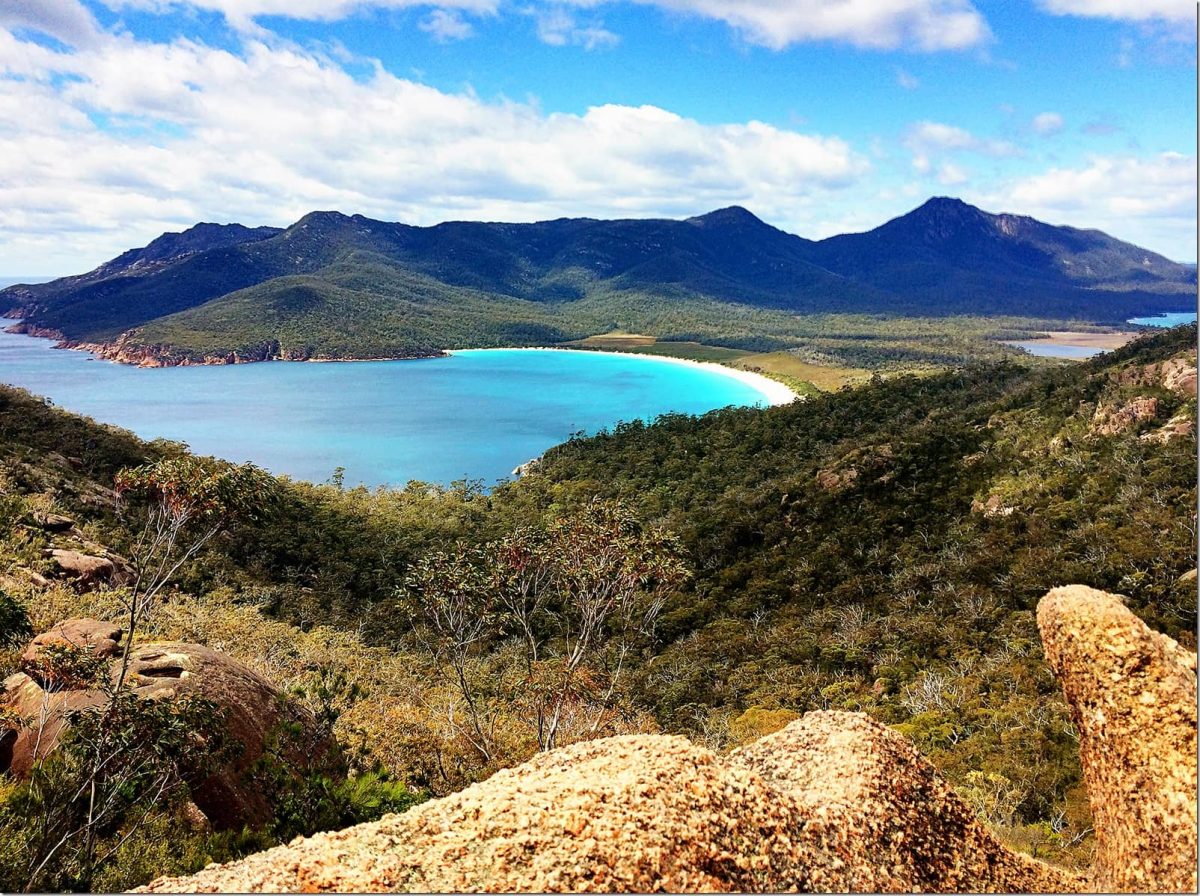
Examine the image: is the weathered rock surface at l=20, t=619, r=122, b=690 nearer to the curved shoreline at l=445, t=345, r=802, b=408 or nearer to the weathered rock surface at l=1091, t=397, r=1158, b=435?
the weathered rock surface at l=1091, t=397, r=1158, b=435

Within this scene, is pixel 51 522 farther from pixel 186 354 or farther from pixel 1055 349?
pixel 1055 349

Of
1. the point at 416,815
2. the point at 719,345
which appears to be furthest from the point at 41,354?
the point at 416,815

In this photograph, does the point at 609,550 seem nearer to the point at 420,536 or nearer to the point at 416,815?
the point at 416,815

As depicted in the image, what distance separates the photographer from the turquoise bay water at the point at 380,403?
76125mm

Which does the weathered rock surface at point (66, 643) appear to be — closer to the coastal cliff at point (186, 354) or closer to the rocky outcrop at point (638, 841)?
the rocky outcrop at point (638, 841)

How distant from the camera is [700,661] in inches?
1094

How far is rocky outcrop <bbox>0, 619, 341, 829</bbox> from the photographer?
417 inches

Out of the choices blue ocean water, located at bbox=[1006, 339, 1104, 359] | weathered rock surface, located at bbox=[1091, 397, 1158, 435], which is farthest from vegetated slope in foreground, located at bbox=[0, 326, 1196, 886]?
blue ocean water, located at bbox=[1006, 339, 1104, 359]

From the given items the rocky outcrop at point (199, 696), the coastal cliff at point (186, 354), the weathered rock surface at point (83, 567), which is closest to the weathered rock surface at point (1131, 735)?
the rocky outcrop at point (199, 696)

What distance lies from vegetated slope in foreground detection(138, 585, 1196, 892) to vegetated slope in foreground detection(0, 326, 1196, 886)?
16.8ft

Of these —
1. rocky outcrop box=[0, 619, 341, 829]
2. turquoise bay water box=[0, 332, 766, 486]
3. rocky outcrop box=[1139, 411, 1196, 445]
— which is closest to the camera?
rocky outcrop box=[0, 619, 341, 829]

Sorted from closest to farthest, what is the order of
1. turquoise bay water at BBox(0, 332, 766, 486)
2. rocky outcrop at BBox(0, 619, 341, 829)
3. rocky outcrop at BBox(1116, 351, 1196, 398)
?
rocky outcrop at BBox(0, 619, 341, 829)
rocky outcrop at BBox(1116, 351, 1196, 398)
turquoise bay water at BBox(0, 332, 766, 486)

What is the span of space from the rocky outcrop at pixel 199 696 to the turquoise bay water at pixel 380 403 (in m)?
53.6

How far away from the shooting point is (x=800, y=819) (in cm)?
672
